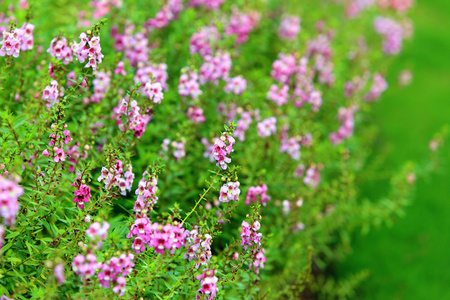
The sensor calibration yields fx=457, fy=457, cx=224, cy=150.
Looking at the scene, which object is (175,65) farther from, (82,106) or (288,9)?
(288,9)

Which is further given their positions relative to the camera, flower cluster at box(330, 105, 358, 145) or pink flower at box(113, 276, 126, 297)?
flower cluster at box(330, 105, 358, 145)

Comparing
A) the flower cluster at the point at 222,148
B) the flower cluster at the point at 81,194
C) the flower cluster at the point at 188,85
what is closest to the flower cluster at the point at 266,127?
the flower cluster at the point at 188,85

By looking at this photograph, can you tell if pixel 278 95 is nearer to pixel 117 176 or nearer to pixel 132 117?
pixel 132 117

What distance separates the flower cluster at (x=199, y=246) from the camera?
303cm

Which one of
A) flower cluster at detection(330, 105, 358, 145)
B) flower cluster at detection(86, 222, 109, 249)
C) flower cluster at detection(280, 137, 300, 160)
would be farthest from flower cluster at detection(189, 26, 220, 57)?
flower cluster at detection(86, 222, 109, 249)

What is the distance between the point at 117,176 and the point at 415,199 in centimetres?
641

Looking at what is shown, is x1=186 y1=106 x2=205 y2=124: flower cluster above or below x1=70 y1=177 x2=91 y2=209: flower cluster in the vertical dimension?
below

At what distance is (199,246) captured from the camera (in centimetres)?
309

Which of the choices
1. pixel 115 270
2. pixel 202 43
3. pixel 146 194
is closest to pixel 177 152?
pixel 146 194

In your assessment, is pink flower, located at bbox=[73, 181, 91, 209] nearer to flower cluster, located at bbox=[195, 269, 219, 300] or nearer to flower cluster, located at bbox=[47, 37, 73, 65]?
flower cluster, located at bbox=[195, 269, 219, 300]

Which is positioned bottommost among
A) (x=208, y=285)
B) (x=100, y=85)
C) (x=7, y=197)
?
(x=208, y=285)

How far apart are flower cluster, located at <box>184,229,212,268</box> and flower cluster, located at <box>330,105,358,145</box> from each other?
13.9 ft

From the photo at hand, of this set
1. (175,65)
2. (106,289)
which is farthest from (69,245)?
(175,65)

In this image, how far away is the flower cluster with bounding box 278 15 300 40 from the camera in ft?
24.7
